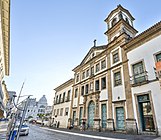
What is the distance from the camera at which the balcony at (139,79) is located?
1148 cm

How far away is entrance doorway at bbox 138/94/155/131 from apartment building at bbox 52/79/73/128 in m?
14.7

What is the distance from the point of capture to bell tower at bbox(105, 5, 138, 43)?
17.1 m

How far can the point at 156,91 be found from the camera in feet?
34.2

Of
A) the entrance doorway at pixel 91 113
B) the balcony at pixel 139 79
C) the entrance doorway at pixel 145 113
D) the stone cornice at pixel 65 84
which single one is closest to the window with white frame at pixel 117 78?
the balcony at pixel 139 79

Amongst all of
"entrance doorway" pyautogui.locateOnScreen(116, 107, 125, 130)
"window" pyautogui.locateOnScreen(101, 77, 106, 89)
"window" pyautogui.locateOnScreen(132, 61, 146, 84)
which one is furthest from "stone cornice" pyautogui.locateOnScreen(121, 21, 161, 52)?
"entrance doorway" pyautogui.locateOnScreen(116, 107, 125, 130)

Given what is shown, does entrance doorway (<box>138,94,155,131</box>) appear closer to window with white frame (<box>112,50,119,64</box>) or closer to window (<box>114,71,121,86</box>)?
window (<box>114,71,121,86</box>)

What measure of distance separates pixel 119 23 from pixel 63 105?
19418 mm

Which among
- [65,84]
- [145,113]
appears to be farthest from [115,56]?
[65,84]

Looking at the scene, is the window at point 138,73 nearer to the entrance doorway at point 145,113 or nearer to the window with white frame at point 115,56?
the entrance doorway at point 145,113

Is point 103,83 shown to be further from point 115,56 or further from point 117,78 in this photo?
point 115,56

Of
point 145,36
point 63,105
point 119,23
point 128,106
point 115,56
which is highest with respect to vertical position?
point 119,23

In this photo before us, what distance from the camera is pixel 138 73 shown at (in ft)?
41.0

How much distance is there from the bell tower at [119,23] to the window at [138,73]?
5933mm

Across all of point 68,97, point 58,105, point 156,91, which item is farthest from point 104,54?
point 58,105
